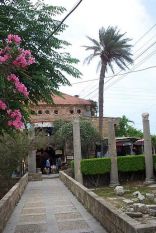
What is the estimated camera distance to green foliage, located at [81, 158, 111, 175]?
35.9 meters

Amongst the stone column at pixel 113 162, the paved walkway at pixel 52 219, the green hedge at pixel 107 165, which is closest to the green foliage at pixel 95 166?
the green hedge at pixel 107 165

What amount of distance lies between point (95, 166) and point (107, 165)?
2.99 ft

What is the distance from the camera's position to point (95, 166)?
36125mm

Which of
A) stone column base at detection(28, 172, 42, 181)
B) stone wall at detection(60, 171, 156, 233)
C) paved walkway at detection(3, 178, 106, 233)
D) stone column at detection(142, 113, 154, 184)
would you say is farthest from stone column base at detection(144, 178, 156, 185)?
stone wall at detection(60, 171, 156, 233)

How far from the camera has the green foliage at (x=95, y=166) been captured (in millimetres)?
35906

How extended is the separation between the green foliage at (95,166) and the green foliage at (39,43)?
2562 centimetres

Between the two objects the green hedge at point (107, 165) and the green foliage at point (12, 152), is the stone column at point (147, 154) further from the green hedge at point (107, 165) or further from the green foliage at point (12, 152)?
the green foliage at point (12, 152)

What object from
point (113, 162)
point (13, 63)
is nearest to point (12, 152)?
point (113, 162)

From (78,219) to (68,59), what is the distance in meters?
6.34

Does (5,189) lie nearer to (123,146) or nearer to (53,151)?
(123,146)

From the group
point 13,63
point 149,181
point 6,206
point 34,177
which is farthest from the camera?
point 34,177

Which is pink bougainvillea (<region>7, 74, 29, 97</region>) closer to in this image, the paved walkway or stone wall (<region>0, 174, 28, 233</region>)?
the paved walkway

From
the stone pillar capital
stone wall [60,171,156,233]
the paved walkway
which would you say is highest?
the stone pillar capital

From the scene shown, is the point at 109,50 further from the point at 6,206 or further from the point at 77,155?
the point at 6,206
